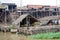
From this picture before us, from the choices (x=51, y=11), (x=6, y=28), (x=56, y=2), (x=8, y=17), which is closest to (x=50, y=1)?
(x=56, y=2)

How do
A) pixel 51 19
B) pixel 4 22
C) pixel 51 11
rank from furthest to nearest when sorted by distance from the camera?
pixel 51 11
pixel 4 22
pixel 51 19

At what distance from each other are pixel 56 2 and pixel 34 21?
1271 centimetres

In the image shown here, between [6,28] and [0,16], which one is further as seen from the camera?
[0,16]

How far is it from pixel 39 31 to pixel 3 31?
3.91 metres

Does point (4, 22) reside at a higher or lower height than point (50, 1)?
lower

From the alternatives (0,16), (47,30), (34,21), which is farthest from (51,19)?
(0,16)

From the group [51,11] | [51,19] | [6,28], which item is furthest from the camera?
[51,11]

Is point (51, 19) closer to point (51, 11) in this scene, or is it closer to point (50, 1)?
point (51, 11)

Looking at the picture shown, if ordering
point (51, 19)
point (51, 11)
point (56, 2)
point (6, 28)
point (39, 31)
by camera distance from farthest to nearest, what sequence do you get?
1. point (56, 2)
2. point (51, 11)
3. point (51, 19)
4. point (6, 28)
5. point (39, 31)

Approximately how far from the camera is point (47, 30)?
59.8 ft

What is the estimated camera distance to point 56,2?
1336 inches

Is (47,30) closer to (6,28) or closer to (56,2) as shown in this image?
(6,28)

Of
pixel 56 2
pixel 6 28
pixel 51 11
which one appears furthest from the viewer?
pixel 56 2

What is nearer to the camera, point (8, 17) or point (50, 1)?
point (8, 17)
